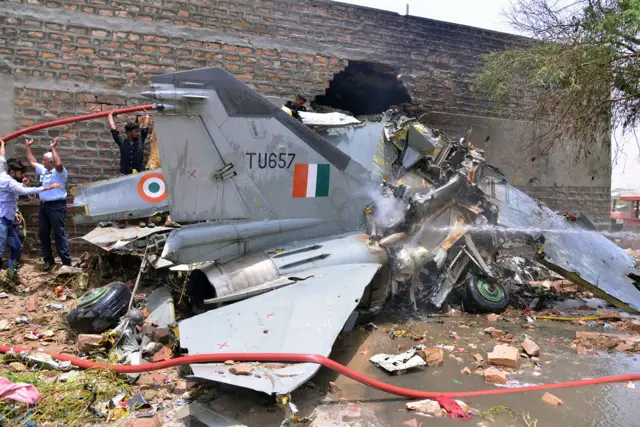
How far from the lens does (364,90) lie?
10688 mm

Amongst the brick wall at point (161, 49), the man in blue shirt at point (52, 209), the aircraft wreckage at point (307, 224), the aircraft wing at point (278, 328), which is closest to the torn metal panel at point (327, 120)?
the aircraft wreckage at point (307, 224)

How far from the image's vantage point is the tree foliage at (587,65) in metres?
7.08

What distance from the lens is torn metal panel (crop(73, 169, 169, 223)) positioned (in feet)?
20.2

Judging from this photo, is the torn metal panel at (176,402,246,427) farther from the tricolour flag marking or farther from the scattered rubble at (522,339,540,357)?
the scattered rubble at (522,339,540,357)

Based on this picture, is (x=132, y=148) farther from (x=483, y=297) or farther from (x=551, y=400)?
(x=551, y=400)

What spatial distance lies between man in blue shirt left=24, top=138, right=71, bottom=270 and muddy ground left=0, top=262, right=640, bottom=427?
667mm

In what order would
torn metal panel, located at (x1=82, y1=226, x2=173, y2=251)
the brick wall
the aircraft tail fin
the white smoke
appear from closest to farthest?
the aircraft tail fin < the white smoke < torn metal panel, located at (x1=82, y1=226, x2=173, y2=251) < the brick wall

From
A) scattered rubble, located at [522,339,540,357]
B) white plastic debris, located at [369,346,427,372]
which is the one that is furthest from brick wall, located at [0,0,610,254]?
scattered rubble, located at [522,339,540,357]

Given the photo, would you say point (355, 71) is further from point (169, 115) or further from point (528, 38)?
point (169, 115)

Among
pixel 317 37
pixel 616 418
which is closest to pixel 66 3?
pixel 317 37

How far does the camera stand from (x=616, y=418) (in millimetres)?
3178

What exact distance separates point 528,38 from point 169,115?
938 cm

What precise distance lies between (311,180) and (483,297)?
2.87 m

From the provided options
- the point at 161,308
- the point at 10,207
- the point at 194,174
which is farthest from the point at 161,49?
the point at 161,308
